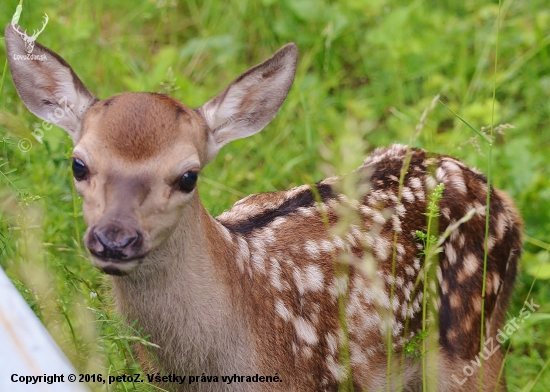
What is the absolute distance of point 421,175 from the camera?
401cm

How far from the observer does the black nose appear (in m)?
2.75

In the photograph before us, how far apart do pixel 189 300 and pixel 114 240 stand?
22.2 inches

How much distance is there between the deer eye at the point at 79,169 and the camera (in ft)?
9.75

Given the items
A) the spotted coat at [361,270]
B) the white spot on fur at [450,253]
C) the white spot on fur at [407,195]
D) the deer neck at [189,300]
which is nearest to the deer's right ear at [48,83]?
the deer neck at [189,300]

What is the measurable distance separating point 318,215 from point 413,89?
8.43ft

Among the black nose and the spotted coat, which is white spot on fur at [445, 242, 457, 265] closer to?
the spotted coat

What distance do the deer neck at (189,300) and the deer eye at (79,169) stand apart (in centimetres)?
36

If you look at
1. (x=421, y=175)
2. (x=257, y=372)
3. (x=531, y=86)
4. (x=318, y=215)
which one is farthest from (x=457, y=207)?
(x=531, y=86)

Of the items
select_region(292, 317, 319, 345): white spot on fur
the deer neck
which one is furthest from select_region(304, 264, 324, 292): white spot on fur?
the deer neck

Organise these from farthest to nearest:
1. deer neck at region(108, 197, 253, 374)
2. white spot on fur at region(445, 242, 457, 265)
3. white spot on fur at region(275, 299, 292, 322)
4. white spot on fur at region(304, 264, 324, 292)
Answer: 1. white spot on fur at region(445, 242, 457, 265)
2. white spot on fur at region(304, 264, 324, 292)
3. white spot on fur at region(275, 299, 292, 322)
4. deer neck at region(108, 197, 253, 374)

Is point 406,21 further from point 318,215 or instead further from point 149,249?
point 149,249

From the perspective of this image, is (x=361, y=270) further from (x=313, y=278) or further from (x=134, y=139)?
(x=134, y=139)

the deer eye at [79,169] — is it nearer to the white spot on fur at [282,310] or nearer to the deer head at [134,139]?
the deer head at [134,139]

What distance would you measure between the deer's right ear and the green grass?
102 centimetres
